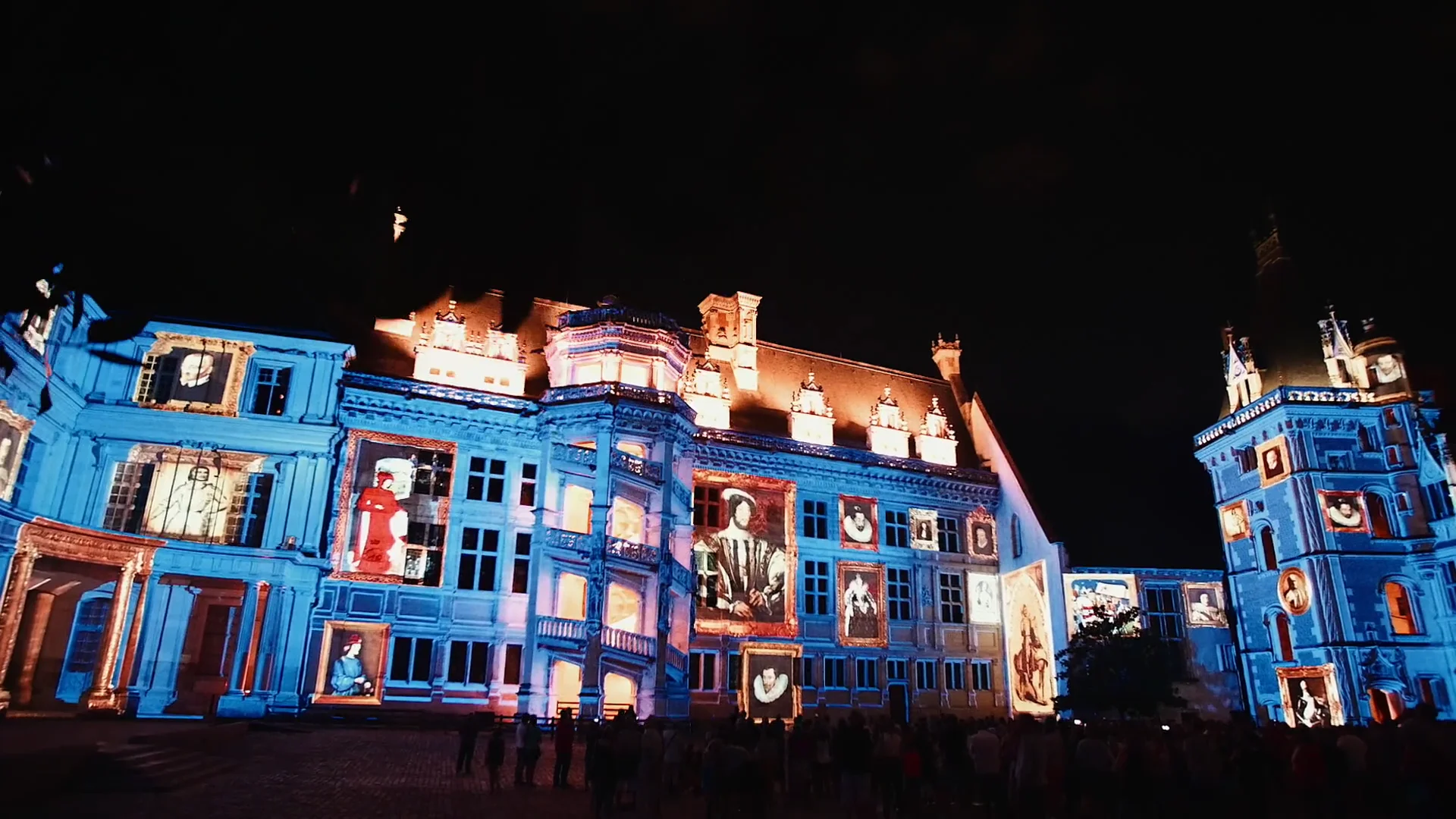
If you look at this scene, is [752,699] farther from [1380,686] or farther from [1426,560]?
[1426,560]

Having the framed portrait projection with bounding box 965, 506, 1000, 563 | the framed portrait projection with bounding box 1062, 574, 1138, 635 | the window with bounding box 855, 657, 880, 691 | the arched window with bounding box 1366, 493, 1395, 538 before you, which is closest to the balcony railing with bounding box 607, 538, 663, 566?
the window with bounding box 855, 657, 880, 691

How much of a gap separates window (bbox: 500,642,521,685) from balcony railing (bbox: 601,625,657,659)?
385 centimetres

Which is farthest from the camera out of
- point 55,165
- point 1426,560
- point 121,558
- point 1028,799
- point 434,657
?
point 1426,560

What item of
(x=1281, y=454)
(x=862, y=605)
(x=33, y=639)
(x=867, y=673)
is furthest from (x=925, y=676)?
(x=33, y=639)

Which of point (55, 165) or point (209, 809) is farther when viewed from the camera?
point (209, 809)

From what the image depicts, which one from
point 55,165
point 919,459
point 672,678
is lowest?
point 672,678

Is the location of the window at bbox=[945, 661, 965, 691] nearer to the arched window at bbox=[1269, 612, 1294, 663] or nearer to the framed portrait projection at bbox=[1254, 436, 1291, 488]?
the arched window at bbox=[1269, 612, 1294, 663]

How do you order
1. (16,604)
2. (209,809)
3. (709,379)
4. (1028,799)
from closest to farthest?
(1028,799) < (209,809) < (16,604) < (709,379)

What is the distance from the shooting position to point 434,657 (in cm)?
2953

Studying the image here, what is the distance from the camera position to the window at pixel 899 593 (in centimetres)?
3756

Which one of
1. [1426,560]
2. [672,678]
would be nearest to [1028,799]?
[672,678]

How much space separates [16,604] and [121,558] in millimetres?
3094

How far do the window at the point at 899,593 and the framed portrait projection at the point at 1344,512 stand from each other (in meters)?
16.7

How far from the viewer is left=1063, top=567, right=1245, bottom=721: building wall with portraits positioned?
3544 cm
